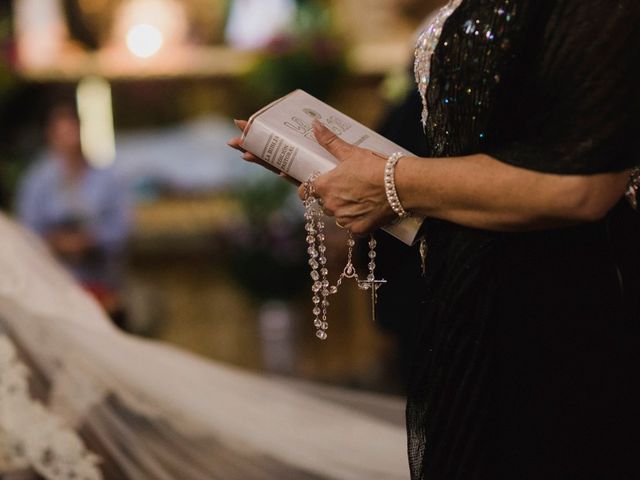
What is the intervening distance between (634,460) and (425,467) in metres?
0.27

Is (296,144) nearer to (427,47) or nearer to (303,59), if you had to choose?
(427,47)

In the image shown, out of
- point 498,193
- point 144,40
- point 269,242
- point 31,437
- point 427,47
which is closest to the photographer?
point 498,193

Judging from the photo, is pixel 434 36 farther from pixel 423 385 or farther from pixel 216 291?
pixel 216 291

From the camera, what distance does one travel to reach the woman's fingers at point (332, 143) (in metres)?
1.34

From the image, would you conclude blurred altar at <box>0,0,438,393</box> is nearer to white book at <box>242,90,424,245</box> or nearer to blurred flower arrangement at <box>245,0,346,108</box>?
blurred flower arrangement at <box>245,0,346,108</box>

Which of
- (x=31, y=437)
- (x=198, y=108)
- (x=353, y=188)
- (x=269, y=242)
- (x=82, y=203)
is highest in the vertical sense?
(x=353, y=188)

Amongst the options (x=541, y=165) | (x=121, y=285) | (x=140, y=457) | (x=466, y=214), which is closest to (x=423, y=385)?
(x=466, y=214)

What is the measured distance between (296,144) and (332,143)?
0.05m

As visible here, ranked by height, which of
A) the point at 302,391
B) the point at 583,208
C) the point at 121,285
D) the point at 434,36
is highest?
the point at 434,36

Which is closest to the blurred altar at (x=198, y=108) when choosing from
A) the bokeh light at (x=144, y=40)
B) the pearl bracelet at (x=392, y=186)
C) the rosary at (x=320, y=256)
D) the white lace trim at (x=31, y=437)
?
the bokeh light at (x=144, y=40)

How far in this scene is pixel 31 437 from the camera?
1887 mm

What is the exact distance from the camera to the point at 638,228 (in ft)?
4.30

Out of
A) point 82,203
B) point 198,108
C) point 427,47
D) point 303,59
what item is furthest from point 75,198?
point 427,47

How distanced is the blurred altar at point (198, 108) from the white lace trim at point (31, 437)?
3035 mm
